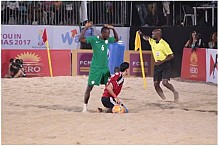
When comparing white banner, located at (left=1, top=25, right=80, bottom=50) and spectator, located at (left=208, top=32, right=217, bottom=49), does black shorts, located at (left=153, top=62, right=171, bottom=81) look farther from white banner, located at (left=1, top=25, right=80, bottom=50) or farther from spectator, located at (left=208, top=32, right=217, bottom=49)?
white banner, located at (left=1, top=25, right=80, bottom=50)

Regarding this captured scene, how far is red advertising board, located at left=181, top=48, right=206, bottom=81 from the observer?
18.1 m

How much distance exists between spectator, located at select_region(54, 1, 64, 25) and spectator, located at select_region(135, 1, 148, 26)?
8.68 feet

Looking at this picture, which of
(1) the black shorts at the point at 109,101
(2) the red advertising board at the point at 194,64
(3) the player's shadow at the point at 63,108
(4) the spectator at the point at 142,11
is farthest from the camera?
(4) the spectator at the point at 142,11

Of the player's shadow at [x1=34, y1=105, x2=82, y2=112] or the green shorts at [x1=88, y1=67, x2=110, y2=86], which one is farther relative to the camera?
the player's shadow at [x1=34, y1=105, x2=82, y2=112]

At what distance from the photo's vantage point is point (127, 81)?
712 inches

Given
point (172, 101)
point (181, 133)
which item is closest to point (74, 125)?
point (181, 133)

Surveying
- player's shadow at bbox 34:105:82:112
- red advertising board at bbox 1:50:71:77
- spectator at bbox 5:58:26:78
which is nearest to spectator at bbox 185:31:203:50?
red advertising board at bbox 1:50:71:77

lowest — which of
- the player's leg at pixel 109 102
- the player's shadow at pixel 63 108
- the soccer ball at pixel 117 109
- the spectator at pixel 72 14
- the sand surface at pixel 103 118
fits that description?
the player's shadow at pixel 63 108

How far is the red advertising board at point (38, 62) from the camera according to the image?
19.6m

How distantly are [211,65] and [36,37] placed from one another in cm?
635

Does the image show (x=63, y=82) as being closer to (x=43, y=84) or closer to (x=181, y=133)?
(x=43, y=84)

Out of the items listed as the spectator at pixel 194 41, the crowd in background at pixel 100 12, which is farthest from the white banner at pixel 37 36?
the spectator at pixel 194 41

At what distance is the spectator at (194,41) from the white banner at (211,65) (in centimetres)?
102

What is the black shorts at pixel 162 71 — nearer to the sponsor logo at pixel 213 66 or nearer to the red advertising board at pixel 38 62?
the sponsor logo at pixel 213 66
